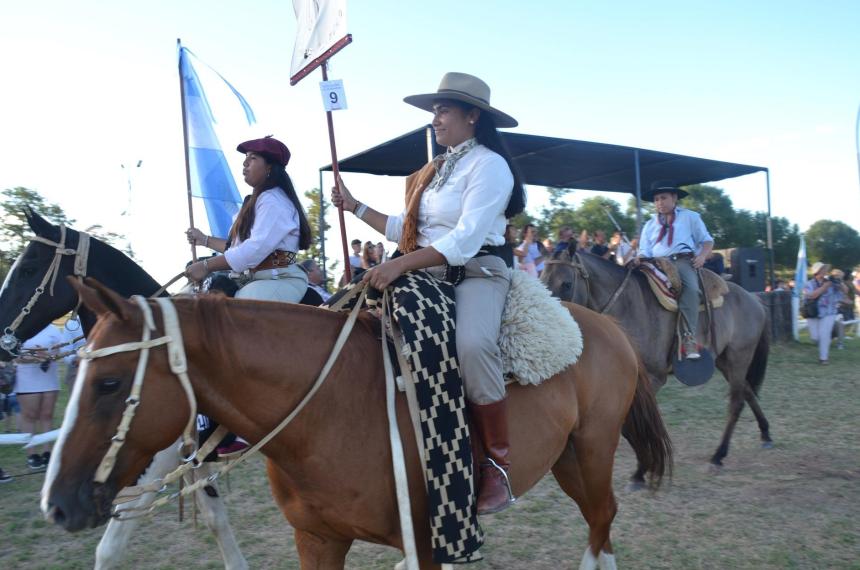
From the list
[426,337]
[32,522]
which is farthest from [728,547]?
[32,522]

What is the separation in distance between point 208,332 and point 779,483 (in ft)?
18.4

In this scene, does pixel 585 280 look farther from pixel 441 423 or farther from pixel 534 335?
pixel 441 423

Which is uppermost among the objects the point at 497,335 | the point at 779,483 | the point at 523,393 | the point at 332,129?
the point at 332,129

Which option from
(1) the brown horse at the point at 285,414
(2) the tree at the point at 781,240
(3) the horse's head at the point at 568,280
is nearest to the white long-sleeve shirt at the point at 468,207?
(1) the brown horse at the point at 285,414

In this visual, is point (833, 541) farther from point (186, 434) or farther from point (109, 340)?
point (109, 340)

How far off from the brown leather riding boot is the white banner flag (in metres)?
2.18

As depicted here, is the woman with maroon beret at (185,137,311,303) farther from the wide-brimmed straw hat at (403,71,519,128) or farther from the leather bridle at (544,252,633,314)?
the leather bridle at (544,252,633,314)

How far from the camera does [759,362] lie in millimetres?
7535

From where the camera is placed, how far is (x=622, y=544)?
457cm

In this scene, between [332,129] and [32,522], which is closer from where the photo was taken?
[332,129]

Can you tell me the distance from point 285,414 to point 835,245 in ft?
169

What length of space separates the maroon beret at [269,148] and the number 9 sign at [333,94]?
362 millimetres

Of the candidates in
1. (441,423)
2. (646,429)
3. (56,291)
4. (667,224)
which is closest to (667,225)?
(667,224)

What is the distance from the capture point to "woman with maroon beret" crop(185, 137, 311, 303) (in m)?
3.57
